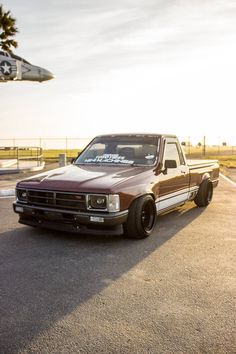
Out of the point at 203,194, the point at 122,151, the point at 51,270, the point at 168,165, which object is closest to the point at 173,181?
the point at 168,165

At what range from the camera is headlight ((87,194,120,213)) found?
5199mm

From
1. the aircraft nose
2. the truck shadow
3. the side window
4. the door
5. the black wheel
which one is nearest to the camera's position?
the truck shadow

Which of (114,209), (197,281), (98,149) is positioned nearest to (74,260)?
(114,209)

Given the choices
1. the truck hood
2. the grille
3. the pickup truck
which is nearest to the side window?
the pickup truck

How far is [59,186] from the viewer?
550 cm

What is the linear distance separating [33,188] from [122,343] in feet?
11.3

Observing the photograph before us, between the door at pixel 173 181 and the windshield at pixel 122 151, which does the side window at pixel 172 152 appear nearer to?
the door at pixel 173 181

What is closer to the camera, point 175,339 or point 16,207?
point 175,339

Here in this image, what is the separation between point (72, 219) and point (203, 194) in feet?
13.3

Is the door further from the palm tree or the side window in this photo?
the palm tree

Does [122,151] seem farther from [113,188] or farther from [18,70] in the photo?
[18,70]

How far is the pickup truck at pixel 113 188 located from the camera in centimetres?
528

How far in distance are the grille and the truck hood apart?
0.08m

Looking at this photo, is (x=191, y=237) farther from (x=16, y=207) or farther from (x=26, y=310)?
(x=26, y=310)
